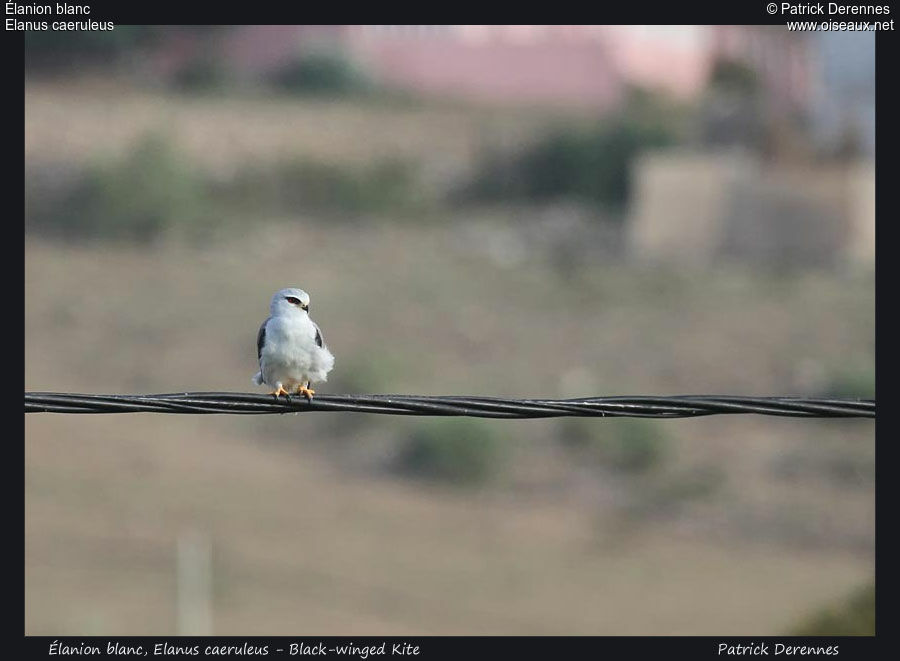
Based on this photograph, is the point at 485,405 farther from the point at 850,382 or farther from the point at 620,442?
the point at 850,382

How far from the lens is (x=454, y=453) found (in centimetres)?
3128

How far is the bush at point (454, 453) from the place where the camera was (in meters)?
30.9

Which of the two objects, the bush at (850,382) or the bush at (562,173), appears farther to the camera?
the bush at (562,173)

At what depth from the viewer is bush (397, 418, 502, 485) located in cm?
3092

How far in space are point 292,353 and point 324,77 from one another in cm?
5132

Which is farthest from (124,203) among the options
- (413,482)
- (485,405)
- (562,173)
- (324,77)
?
(485,405)

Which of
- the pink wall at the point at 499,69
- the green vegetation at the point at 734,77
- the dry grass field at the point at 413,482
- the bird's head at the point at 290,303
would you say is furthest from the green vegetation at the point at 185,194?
the bird's head at the point at 290,303

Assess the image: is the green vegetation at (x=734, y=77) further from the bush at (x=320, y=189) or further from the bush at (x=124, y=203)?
Answer: the bush at (x=124, y=203)

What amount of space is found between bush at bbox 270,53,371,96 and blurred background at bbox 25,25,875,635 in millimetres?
165

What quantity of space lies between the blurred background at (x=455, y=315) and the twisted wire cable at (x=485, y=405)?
11.2 m

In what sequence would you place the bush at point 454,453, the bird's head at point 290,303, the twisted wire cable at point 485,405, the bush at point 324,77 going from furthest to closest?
the bush at point 324,77 < the bush at point 454,453 < the bird's head at point 290,303 < the twisted wire cable at point 485,405

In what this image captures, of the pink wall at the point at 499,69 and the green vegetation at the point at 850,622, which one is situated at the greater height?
the pink wall at the point at 499,69

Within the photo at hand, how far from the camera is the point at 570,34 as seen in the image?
202ft

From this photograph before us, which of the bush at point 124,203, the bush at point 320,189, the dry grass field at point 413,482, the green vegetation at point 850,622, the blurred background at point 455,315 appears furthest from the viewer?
the bush at point 320,189
